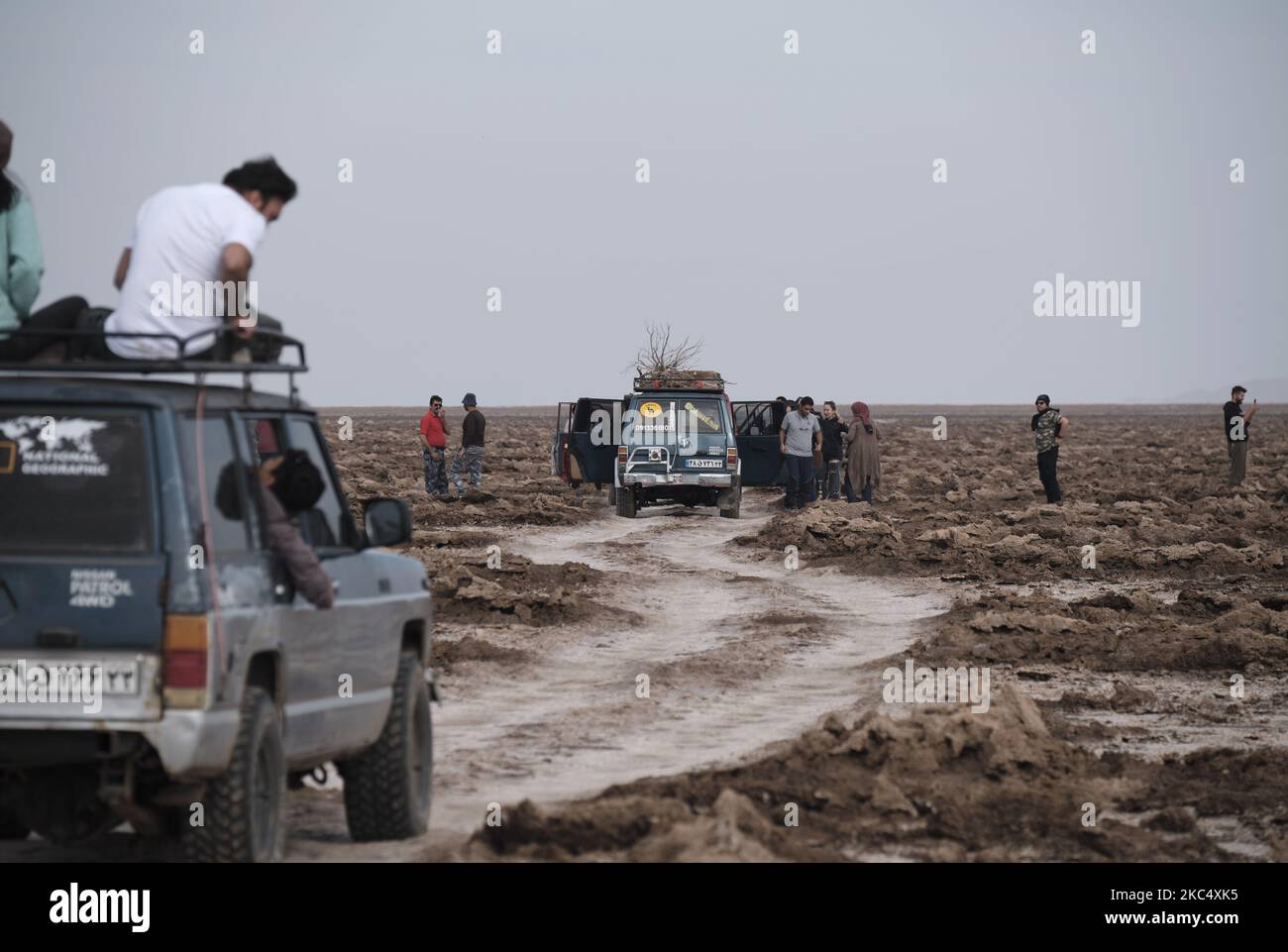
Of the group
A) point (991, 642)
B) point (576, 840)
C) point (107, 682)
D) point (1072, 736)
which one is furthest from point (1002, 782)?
point (991, 642)

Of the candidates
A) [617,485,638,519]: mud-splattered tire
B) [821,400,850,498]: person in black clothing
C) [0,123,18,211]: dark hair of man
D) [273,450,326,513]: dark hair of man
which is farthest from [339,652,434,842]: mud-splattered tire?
[821,400,850,498]: person in black clothing

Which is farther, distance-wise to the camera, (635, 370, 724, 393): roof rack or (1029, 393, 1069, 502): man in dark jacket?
(635, 370, 724, 393): roof rack

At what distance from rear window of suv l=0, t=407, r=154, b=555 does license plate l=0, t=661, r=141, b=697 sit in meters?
0.41

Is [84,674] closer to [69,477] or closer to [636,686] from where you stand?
[69,477]

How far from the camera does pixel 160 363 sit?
7.07 meters

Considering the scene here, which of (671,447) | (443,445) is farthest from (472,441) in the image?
(671,447)

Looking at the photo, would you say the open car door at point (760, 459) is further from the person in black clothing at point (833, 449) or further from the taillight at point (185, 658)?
the taillight at point (185, 658)

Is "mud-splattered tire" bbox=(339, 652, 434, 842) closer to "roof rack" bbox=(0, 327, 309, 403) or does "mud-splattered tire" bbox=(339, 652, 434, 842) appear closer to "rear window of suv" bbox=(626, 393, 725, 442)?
"roof rack" bbox=(0, 327, 309, 403)

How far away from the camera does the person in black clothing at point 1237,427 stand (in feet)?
108

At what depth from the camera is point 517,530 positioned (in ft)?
97.6

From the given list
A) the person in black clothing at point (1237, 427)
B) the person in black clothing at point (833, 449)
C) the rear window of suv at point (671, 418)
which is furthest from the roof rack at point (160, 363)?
the person in black clothing at point (1237, 427)

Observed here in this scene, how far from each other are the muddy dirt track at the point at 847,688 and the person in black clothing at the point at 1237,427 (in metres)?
1.75

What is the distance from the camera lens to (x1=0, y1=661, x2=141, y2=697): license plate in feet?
21.3
